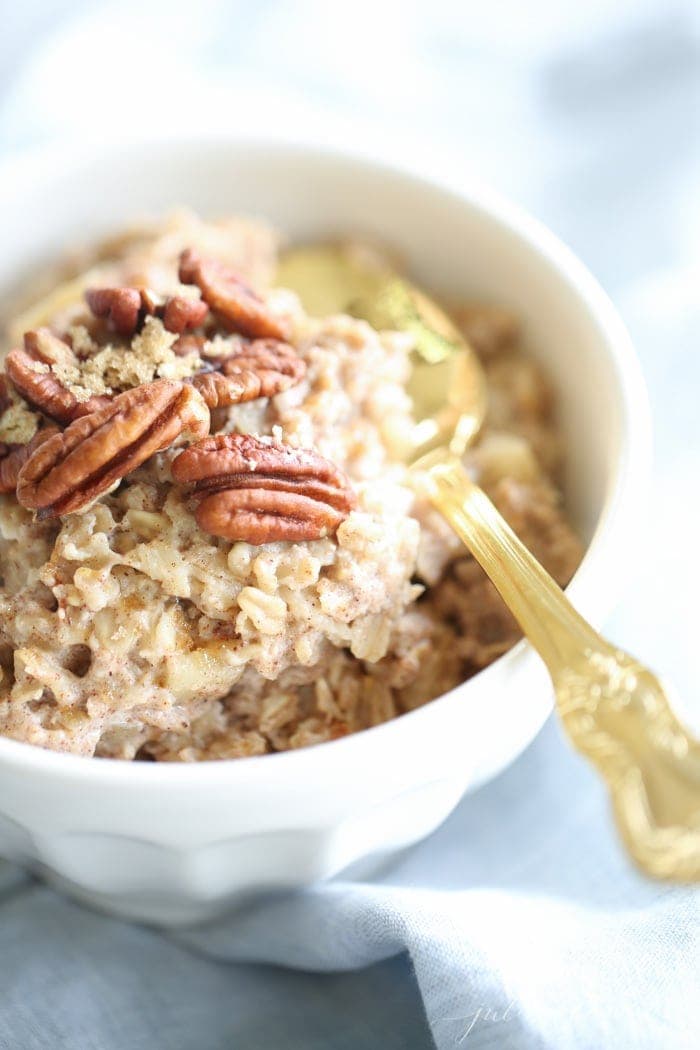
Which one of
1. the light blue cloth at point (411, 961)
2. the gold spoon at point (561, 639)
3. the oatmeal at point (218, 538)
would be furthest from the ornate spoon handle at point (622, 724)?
the light blue cloth at point (411, 961)

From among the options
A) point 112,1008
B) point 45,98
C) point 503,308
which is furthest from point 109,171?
point 112,1008

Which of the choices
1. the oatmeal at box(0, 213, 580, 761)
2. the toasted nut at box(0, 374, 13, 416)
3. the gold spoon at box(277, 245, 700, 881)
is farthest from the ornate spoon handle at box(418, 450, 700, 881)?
the toasted nut at box(0, 374, 13, 416)

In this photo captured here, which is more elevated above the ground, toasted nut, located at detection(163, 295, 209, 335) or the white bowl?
toasted nut, located at detection(163, 295, 209, 335)

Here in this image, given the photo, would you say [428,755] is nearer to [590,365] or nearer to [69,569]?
[69,569]

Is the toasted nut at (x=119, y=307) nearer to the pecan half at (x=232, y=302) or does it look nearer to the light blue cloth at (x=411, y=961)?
the pecan half at (x=232, y=302)

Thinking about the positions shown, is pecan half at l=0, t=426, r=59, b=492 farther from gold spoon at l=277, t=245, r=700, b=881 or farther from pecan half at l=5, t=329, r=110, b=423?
gold spoon at l=277, t=245, r=700, b=881

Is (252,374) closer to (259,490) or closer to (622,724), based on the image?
(259,490)
